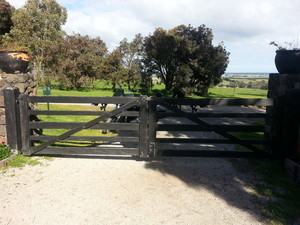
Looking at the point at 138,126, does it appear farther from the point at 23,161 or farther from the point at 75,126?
the point at 23,161

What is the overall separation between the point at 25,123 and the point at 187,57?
20.7 m

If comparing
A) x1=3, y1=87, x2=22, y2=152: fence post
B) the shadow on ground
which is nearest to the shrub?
x1=3, y1=87, x2=22, y2=152: fence post

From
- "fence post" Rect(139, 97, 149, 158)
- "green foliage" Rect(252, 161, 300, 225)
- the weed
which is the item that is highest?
"fence post" Rect(139, 97, 149, 158)

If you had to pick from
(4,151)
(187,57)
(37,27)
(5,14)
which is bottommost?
(4,151)

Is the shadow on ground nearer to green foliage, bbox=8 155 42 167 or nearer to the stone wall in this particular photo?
green foliage, bbox=8 155 42 167

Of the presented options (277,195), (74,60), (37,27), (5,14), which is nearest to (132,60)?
(74,60)

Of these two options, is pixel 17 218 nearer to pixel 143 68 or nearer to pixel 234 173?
pixel 234 173

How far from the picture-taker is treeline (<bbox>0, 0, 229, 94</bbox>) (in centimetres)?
2373

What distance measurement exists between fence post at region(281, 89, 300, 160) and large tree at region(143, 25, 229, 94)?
18617mm

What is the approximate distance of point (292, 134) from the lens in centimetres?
500

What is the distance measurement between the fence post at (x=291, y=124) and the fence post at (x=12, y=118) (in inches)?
236

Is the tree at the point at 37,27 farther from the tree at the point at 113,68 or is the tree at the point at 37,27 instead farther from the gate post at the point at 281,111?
the gate post at the point at 281,111

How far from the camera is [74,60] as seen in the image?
955 inches

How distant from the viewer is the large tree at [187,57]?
2350 centimetres
